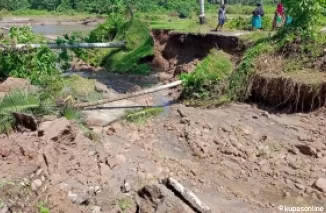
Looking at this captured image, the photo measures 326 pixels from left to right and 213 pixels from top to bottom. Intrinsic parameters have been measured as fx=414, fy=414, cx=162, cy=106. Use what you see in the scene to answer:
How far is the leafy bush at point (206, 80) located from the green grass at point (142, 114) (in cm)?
117

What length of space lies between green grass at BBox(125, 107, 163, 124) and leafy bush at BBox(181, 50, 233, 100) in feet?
3.84

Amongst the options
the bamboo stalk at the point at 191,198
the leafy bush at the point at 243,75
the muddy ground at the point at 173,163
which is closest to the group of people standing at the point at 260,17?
the leafy bush at the point at 243,75

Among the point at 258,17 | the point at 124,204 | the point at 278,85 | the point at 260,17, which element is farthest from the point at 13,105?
the point at 260,17

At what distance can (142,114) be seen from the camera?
483 inches

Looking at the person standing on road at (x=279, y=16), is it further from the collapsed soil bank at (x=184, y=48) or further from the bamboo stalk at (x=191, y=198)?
the bamboo stalk at (x=191, y=198)

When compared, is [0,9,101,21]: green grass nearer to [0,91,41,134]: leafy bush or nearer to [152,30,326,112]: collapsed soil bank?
[152,30,326,112]: collapsed soil bank

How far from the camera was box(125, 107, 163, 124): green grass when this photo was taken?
Result: 12008 mm

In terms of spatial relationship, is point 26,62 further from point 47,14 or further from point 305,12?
point 47,14

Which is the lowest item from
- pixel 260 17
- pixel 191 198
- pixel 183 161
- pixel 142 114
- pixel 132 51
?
pixel 183 161

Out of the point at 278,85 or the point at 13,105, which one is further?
the point at 278,85

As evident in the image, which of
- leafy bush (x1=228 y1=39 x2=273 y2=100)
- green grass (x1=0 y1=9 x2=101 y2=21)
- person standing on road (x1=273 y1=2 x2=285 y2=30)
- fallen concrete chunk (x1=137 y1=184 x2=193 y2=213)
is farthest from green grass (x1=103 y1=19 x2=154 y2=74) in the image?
green grass (x1=0 y1=9 x2=101 y2=21)

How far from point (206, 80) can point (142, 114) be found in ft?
7.25

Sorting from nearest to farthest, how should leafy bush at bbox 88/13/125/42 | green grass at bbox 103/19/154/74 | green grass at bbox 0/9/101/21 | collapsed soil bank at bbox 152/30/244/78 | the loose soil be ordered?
the loose soil
collapsed soil bank at bbox 152/30/244/78
green grass at bbox 103/19/154/74
leafy bush at bbox 88/13/125/42
green grass at bbox 0/9/101/21

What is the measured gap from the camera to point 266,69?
1198 centimetres
